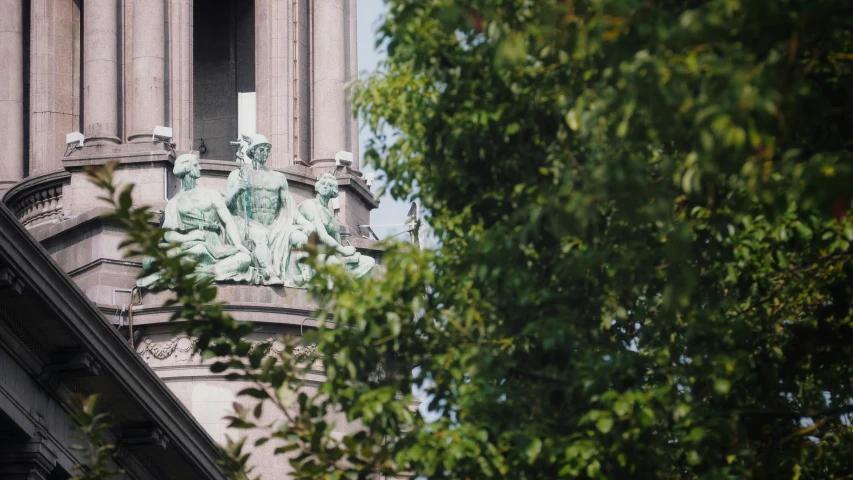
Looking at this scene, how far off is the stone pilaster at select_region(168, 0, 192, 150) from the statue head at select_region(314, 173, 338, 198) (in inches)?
183

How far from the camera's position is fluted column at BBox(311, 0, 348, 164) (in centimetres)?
5475

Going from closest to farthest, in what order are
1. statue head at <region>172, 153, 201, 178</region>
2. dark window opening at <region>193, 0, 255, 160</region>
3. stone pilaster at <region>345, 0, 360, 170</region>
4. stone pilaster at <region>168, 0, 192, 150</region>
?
statue head at <region>172, 153, 201, 178</region> → stone pilaster at <region>168, 0, 192, 150</region> → stone pilaster at <region>345, 0, 360, 170</region> → dark window opening at <region>193, 0, 255, 160</region>

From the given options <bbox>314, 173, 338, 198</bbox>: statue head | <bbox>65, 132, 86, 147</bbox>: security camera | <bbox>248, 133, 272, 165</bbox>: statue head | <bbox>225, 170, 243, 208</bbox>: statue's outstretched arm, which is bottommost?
<bbox>225, 170, 243, 208</bbox>: statue's outstretched arm

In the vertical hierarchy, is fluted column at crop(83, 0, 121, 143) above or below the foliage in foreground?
above

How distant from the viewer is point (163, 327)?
4662 centimetres

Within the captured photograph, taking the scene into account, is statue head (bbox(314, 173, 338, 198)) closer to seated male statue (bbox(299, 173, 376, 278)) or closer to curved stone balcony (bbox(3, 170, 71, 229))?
seated male statue (bbox(299, 173, 376, 278))

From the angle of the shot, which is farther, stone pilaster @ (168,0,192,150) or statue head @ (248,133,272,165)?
stone pilaster @ (168,0,192,150)

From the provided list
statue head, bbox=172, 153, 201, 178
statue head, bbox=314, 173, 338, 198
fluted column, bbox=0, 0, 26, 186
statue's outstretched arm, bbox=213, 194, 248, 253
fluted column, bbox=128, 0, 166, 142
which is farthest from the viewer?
fluted column, bbox=0, 0, 26, 186

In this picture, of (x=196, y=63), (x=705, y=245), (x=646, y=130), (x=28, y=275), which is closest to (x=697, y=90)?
(x=646, y=130)

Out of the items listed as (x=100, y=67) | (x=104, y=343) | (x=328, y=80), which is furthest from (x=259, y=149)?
(x=104, y=343)

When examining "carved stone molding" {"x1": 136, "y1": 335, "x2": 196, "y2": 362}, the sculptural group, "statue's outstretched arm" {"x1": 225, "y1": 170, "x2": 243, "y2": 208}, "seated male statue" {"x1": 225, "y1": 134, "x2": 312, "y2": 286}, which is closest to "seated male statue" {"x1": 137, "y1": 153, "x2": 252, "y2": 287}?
the sculptural group

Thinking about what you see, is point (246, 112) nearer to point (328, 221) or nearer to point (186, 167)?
point (328, 221)

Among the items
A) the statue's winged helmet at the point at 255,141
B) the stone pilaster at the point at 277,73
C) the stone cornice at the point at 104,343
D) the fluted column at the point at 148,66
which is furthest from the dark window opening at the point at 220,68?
the stone cornice at the point at 104,343

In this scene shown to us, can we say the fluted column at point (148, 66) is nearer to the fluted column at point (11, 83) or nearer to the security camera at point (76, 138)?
the security camera at point (76, 138)
